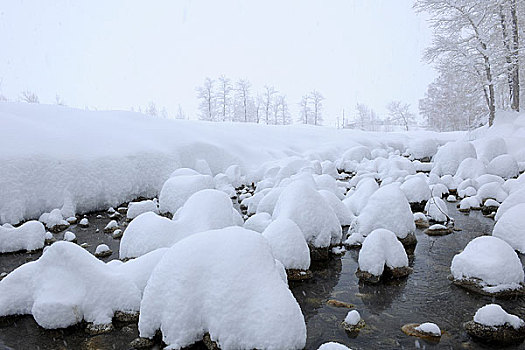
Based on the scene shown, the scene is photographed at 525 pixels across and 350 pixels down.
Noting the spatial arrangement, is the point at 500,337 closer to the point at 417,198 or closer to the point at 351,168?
the point at 417,198

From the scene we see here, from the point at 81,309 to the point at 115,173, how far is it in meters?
8.79

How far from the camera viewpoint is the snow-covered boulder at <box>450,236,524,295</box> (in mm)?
5926

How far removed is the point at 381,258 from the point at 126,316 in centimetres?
462

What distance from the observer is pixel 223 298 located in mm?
4367

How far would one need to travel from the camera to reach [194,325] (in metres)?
4.54

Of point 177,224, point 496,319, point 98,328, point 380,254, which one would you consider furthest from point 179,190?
point 496,319

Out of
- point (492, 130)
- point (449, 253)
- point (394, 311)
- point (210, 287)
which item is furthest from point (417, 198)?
point (492, 130)

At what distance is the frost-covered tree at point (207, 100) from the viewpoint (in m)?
52.9

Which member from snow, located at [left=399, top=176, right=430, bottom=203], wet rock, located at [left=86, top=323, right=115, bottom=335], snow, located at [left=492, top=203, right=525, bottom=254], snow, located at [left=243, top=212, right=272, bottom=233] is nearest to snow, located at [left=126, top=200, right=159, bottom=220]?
snow, located at [left=243, top=212, right=272, bottom=233]

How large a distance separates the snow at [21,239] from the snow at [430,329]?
28.4ft

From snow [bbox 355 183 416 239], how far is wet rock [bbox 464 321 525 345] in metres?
3.73

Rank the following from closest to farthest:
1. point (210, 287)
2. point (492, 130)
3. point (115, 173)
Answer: point (210, 287) < point (115, 173) < point (492, 130)

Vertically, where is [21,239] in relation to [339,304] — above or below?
above

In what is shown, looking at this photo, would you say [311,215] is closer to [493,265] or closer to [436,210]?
[493,265]
